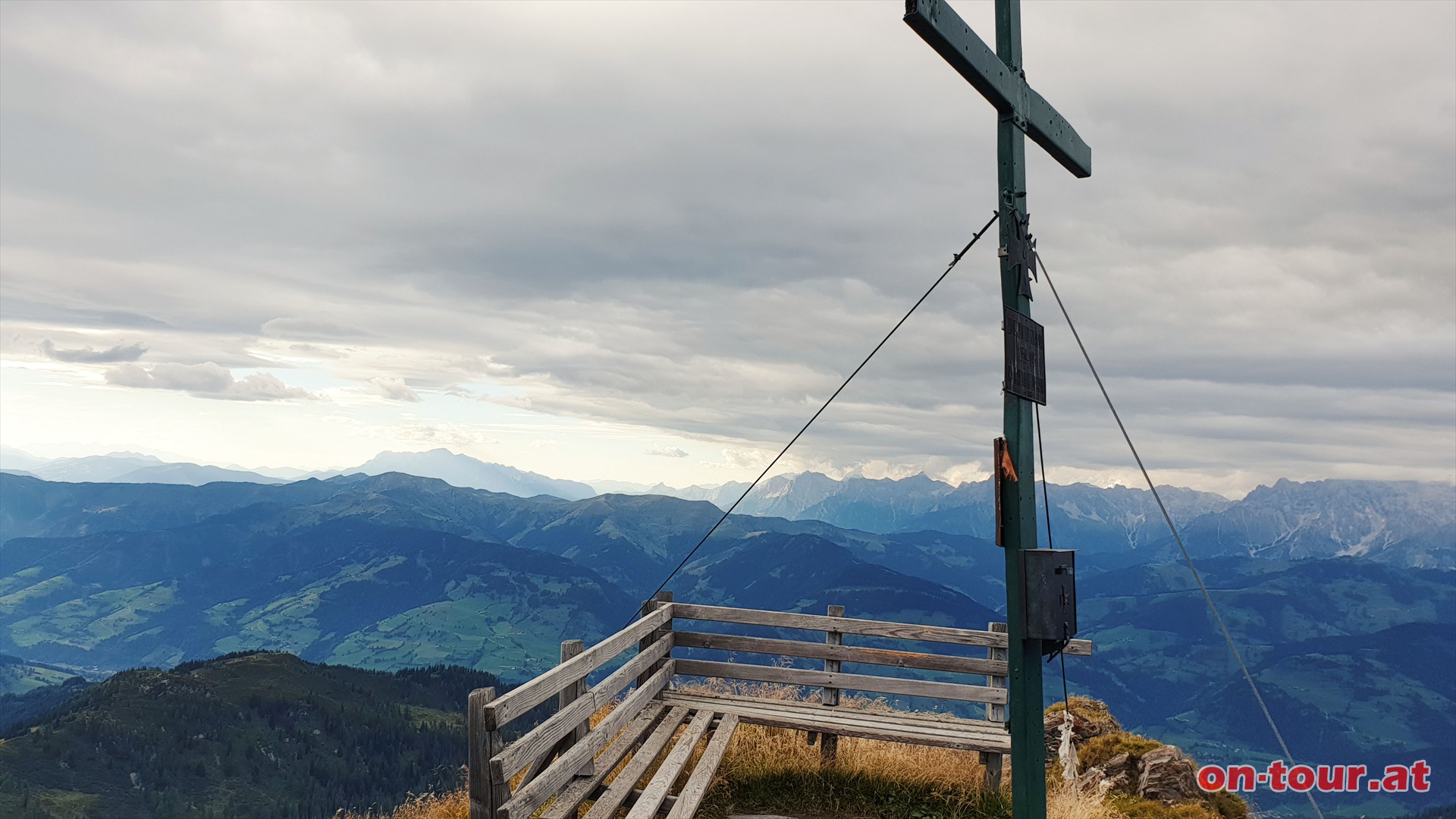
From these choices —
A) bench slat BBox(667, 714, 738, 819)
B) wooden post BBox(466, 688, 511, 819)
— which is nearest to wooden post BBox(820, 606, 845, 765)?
bench slat BBox(667, 714, 738, 819)

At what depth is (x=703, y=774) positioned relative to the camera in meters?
7.95

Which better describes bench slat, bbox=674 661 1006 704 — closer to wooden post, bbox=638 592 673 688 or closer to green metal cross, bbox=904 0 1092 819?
wooden post, bbox=638 592 673 688

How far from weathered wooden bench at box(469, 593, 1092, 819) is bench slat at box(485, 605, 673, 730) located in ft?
0.06

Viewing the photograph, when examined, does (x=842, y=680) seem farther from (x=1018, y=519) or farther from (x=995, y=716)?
(x=1018, y=519)

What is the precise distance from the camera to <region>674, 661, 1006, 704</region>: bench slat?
1007 centimetres

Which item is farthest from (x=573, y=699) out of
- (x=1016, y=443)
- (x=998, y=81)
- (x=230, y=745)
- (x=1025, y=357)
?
(x=230, y=745)

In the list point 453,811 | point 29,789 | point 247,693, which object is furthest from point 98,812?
point 453,811

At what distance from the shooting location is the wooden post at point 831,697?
9914mm

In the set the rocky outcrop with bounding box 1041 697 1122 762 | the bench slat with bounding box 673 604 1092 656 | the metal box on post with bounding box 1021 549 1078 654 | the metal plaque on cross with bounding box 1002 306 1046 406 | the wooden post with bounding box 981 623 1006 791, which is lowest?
the rocky outcrop with bounding box 1041 697 1122 762

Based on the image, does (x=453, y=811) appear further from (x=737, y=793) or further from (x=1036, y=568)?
(x=1036, y=568)

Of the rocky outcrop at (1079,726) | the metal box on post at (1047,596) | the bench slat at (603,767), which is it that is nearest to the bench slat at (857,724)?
the bench slat at (603,767)

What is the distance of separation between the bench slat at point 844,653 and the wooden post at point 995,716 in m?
0.14

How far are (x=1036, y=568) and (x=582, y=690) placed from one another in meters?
4.24

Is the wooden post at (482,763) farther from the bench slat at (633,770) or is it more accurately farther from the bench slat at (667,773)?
the bench slat at (667,773)
